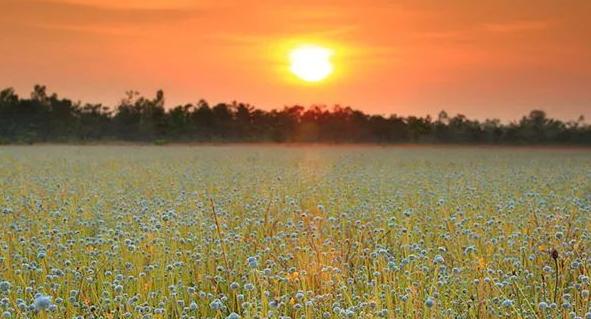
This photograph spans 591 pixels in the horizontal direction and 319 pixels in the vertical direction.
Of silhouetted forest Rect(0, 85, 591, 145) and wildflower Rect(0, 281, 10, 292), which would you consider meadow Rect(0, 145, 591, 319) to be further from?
silhouetted forest Rect(0, 85, 591, 145)

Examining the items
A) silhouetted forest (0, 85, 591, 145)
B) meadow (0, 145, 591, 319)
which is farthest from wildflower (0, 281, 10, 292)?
silhouetted forest (0, 85, 591, 145)

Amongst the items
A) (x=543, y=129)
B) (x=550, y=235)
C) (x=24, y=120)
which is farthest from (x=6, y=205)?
(x=24, y=120)

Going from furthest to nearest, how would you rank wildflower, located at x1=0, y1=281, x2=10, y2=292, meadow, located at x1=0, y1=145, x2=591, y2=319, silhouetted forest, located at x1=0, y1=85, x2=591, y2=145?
silhouetted forest, located at x1=0, y1=85, x2=591, y2=145, meadow, located at x1=0, y1=145, x2=591, y2=319, wildflower, located at x1=0, y1=281, x2=10, y2=292

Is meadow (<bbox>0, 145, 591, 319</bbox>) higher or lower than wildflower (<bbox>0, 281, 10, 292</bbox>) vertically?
lower

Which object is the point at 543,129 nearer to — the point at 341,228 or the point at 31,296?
the point at 341,228

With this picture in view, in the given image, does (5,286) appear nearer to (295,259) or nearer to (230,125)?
(295,259)

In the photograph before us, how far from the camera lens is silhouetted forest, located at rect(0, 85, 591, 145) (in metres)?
57.6

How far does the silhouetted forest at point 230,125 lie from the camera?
57.6 metres

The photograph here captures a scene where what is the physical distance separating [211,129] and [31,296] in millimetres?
61178

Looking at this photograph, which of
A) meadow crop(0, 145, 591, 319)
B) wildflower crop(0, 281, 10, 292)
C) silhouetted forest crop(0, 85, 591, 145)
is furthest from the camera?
silhouetted forest crop(0, 85, 591, 145)

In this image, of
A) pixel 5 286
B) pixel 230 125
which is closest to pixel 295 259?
pixel 5 286

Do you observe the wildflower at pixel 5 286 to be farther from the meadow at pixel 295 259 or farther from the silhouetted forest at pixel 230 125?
the silhouetted forest at pixel 230 125

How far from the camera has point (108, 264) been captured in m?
6.15

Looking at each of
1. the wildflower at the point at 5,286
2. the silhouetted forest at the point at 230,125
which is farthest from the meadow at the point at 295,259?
the silhouetted forest at the point at 230,125
